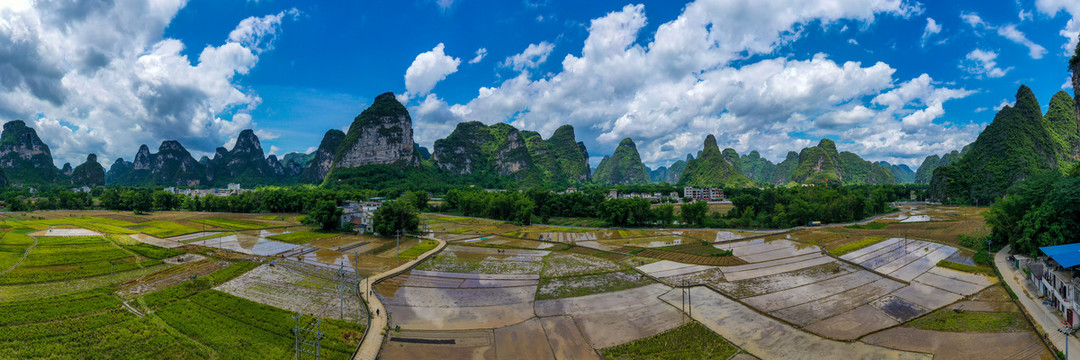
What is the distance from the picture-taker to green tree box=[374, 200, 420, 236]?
48719 mm

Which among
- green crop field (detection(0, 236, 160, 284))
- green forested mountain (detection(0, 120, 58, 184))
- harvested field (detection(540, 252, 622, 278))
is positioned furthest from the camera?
green forested mountain (detection(0, 120, 58, 184))

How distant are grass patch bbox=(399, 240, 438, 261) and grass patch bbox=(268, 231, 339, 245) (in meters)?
14.0

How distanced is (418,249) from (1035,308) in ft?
146

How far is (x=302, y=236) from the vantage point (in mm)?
48281

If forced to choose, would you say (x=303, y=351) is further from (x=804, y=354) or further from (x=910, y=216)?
(x=910, y=216)

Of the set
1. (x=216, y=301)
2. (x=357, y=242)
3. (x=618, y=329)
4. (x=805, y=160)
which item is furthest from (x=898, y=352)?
(x=805, y=160)

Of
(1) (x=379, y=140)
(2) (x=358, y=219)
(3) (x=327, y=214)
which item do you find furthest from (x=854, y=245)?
(1) (x=379, y=140)

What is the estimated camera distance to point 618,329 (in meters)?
19.6

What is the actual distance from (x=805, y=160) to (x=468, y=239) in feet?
620

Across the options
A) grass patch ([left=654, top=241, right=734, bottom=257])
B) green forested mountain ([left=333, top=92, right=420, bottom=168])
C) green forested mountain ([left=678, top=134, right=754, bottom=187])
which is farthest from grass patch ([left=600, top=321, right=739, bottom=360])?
green forested mountain ([left=678, top=134, right=754, bottom=187])

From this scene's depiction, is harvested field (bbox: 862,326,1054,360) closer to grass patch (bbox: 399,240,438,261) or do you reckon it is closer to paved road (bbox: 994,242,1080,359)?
paved road (bbox: 994,242,1080,359)

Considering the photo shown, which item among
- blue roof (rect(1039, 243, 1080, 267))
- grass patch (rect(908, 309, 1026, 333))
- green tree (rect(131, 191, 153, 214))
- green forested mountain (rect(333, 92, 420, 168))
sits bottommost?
grass patch (rect(908, 309, 1026, 333))

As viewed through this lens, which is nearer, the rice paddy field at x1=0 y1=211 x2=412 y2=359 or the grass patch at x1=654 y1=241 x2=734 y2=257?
the rice paddy field at x1=0 y1=211 x2=412 y2=359

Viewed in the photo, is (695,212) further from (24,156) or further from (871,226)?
(24,156)
